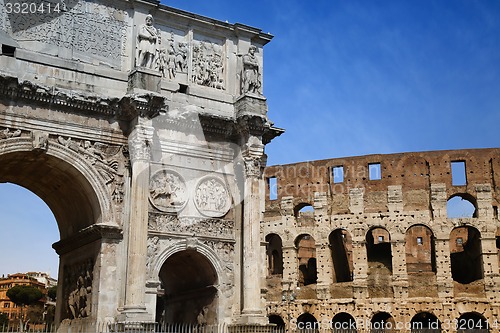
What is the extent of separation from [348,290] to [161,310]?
17.8 meters

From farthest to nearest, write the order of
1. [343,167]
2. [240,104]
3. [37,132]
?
[343,167], [240,104], [37,132]

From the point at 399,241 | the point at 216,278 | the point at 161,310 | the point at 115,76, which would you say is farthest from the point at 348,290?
the point at 115,76

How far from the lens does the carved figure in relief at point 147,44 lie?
13.6 meters

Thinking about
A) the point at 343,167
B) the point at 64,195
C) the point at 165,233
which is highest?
the point at 343,167

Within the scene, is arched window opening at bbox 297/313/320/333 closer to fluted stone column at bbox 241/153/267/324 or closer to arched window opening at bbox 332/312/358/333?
arched window opening at bbox 332/312/358/333

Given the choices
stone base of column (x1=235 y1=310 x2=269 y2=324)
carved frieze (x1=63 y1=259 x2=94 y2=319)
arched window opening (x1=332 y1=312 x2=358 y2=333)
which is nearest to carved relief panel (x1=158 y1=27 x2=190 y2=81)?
carved frieze (x1=63 y1=259 x2=94 y2=319)

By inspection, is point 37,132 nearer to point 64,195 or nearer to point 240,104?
point 64,195

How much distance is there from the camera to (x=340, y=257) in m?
36.9

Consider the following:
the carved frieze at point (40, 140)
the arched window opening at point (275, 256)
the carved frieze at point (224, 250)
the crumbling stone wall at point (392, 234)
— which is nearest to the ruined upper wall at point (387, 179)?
the crumbling stone wall at point (392, 234)

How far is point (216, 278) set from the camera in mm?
14016

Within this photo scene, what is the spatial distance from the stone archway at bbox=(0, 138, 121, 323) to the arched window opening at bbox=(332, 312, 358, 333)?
20.0 meters

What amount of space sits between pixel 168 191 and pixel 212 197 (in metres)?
1.10

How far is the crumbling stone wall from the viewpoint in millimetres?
32031

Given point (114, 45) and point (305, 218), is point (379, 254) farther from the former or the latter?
point (114, 45)
